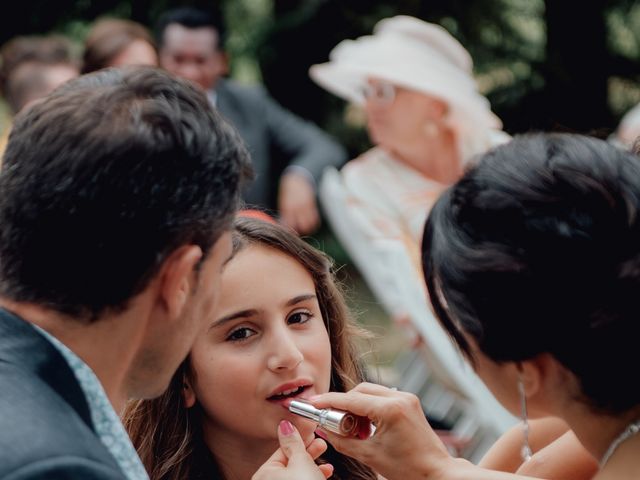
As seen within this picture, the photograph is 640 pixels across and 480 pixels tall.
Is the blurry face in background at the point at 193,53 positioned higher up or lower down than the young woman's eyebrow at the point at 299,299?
lower down

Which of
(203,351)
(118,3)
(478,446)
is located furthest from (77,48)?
(203,351)

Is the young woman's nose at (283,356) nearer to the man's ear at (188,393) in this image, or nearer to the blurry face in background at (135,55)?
the man's ear at (188,393)

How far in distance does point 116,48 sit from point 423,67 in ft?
4.46

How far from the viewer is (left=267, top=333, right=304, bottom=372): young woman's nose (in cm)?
205

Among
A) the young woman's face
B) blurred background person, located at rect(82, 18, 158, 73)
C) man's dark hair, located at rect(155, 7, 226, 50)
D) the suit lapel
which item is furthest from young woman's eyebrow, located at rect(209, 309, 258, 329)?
man's dark hair, located at rect(155, 7, 226, 50)

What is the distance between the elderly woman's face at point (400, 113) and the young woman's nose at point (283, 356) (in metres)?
2.76

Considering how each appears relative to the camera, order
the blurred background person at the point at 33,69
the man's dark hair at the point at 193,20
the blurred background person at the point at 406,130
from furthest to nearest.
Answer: the man's dark hair at the point at 193,20 → the blurred background person at the point at 33,69 → the blurred background person at the point at 406,130

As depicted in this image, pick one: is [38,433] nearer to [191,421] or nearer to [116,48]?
[191,421]

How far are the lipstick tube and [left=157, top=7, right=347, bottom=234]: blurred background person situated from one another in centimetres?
326

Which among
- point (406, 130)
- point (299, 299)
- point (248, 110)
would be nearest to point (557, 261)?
point (299, 299)

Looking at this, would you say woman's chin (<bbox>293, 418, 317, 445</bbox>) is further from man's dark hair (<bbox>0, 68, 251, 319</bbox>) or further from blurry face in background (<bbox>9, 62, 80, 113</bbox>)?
blurry face in background (<bbox>9, 62, 80, 113</bbox>)

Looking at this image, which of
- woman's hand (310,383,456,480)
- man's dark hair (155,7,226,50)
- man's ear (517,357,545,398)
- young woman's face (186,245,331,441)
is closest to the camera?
Answer: man's ear (517,357,545,398)

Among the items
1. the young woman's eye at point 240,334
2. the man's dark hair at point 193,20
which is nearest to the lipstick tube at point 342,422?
the young woman's eye at point 240,334

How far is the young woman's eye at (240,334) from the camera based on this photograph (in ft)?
6.97
